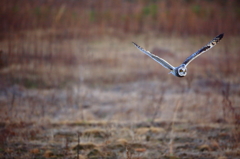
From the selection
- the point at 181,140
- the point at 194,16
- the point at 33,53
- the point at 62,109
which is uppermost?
the point at 194,16

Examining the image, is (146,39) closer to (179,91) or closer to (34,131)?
(179,91)

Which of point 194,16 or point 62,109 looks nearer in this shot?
point 62,109

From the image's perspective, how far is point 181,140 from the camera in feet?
21.8

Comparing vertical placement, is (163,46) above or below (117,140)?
above

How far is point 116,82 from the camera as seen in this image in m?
11.5

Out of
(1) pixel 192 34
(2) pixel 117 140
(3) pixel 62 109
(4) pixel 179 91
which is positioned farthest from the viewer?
(1) pixel 192 34

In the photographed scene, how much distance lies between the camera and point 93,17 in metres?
17.5

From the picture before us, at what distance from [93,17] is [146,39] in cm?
378

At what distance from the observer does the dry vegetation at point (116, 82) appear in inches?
248

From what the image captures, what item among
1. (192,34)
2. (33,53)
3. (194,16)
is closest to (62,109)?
(33,53)

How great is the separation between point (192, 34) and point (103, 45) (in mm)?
4577

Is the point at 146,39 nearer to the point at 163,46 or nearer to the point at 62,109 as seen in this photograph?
the point at 163,46

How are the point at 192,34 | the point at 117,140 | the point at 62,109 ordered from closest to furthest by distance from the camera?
1. the point at 117,140
2. the point at 62,109
3. the point at 192,34

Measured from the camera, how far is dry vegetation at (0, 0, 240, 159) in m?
6.30
